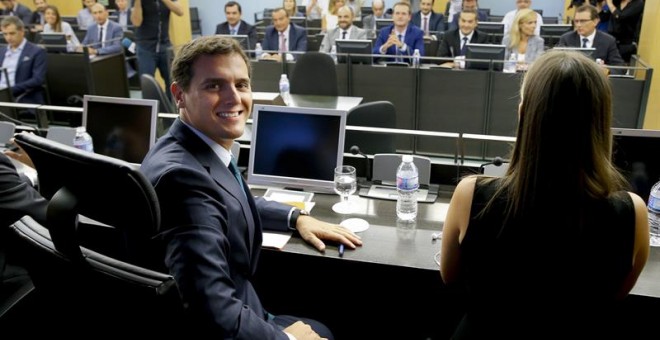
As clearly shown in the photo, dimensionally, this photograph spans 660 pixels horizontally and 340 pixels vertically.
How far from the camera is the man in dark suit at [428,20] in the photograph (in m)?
7.99

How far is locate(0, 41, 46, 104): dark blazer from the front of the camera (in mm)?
5402

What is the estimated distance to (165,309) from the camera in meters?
1.04

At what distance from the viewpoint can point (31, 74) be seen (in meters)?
5.47

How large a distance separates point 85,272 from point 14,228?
0.27 meters

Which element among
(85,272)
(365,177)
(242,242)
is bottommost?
(365,177)

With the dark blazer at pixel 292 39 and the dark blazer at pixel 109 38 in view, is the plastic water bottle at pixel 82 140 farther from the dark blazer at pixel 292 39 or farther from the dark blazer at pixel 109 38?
the dark blazer at pixel 109 38

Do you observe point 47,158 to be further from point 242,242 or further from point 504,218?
point 504,218

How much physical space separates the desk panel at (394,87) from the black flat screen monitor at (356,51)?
0.23 ft

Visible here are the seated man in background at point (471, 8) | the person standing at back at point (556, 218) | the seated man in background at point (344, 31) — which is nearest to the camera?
the person standing at back at point (556, 218)

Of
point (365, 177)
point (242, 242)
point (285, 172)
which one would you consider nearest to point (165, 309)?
point (242, 242)

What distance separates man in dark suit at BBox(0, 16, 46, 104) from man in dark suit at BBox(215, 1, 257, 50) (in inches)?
83.2

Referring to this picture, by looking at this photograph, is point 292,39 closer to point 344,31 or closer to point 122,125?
point 344,31

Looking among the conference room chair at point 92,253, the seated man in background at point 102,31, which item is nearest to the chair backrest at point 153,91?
the conference room chair at point 92,253

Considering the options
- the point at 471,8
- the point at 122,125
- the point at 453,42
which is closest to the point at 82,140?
the point at 122,125
